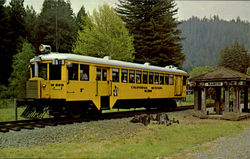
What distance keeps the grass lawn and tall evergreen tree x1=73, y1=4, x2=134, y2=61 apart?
15171 millimetres

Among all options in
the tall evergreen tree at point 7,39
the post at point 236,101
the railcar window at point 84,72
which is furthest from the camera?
the tall evergreen tree at point 7,39

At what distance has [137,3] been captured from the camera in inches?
1272

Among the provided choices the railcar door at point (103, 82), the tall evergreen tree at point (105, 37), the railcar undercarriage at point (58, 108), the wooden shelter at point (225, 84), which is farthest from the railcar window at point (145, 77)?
the tall evergreen tree at point (105, 37)

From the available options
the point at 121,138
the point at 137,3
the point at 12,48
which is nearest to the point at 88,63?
the point at 121,138

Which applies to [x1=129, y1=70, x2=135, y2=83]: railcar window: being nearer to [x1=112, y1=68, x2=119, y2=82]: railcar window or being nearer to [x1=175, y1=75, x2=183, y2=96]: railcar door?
[x1=112, y1=68, x2=119, y2=82]: railcar window

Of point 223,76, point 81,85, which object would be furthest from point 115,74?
point 223,76

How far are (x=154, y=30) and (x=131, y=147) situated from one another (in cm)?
2458

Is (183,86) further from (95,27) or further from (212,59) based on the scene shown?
(212,59)

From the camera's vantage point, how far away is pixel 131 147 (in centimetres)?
802

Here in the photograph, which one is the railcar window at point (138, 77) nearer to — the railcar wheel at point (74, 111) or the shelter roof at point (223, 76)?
the shelter roof at point (223, 76)

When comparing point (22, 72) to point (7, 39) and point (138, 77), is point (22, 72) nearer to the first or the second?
point (138, 77)

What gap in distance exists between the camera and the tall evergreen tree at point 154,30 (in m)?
30.5

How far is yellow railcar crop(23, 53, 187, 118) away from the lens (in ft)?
41.9

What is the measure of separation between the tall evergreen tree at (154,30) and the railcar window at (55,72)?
17946 millimetres
